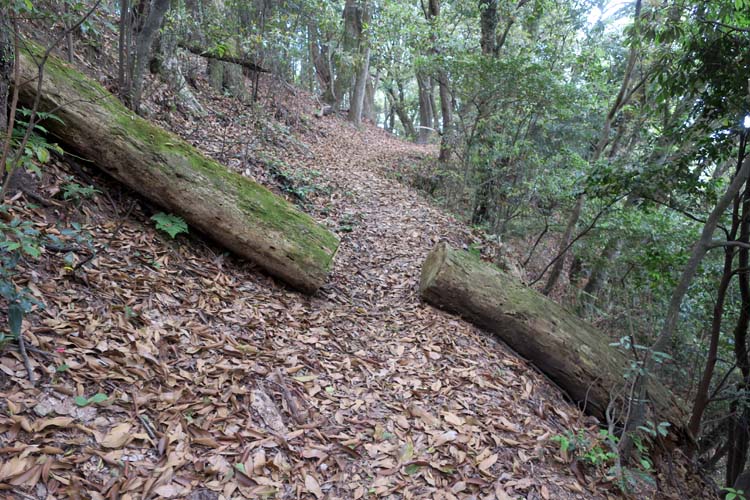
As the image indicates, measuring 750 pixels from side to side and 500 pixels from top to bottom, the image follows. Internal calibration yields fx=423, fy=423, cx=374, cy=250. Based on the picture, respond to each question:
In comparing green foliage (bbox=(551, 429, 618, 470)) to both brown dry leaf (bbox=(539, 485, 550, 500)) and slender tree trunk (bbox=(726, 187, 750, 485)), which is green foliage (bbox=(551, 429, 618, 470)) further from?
slender tree trunk (bbox=(726, 187, 750, 485))

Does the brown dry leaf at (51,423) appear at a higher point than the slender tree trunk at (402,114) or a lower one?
lower

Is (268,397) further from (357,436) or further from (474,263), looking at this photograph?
(474,263)

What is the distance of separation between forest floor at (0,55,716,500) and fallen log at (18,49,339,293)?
0.70 feet

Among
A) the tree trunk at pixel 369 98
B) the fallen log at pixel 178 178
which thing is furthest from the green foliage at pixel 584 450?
the tree trunk at pixel 369 98

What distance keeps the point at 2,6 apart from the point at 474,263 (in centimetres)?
451

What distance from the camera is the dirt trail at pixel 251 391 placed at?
225 cm

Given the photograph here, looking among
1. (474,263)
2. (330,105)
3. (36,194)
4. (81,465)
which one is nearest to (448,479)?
(81,465)

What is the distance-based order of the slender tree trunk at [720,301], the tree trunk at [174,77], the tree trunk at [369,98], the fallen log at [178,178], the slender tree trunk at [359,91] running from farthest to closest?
the tree trunk at [369,98], the slender tree trunk at [359,91], the tree trunk at [174,77], the slender tree trunk at [720,301], the fallen log at [178,178]

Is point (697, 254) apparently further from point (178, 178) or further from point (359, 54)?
point (359, 54)

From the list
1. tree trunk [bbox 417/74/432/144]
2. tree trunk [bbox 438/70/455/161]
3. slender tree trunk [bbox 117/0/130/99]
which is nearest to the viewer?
slender tree trunk [bbox 117/0/130/99]

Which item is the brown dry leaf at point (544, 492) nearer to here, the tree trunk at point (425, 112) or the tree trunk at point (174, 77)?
the tree trunk at point (174, 77)

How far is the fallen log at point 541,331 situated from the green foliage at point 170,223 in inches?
102

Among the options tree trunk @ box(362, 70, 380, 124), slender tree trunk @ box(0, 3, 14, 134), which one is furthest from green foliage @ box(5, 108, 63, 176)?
tree trunk @ box(362, 70, 380, 124)

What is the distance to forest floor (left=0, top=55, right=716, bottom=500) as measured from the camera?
87.7 inches
